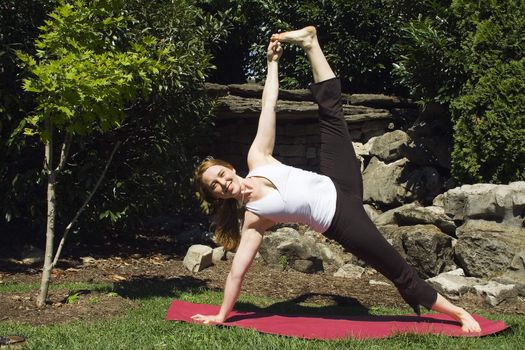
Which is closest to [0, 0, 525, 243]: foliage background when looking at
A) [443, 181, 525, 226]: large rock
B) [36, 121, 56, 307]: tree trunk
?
[443, 181, 525, 226]: large rock

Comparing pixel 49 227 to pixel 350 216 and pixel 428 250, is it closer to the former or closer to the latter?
pixel 350 216

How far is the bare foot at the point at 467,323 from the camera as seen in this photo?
178 inches

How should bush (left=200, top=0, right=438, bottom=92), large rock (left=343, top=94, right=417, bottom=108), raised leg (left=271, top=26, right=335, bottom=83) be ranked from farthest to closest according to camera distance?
bush (left=200, top=0, right=438, bottom=92) < large rock (left=343, top=94, right=417, bottom=108) < raised leg (left=271, top=26, right=335, bottom=83)

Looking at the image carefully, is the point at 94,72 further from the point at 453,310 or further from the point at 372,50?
the point at 372,50

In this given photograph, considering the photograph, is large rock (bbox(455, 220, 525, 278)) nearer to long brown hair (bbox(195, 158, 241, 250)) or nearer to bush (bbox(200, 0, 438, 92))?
long brown hair (bbox(195, 158, 241, 250))

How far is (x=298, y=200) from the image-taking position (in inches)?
180

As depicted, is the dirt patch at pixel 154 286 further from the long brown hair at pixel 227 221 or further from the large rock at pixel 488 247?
the long brown hair at pixel 227 221

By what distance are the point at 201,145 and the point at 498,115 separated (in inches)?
203

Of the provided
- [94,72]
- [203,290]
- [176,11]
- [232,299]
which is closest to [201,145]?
[176,11]

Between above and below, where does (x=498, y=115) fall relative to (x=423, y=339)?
above

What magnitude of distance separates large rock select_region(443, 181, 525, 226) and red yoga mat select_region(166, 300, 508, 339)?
2.71 meters

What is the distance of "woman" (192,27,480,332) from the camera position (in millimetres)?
4594

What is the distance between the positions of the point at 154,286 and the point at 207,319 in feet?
7.15

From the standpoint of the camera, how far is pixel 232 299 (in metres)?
4.62
